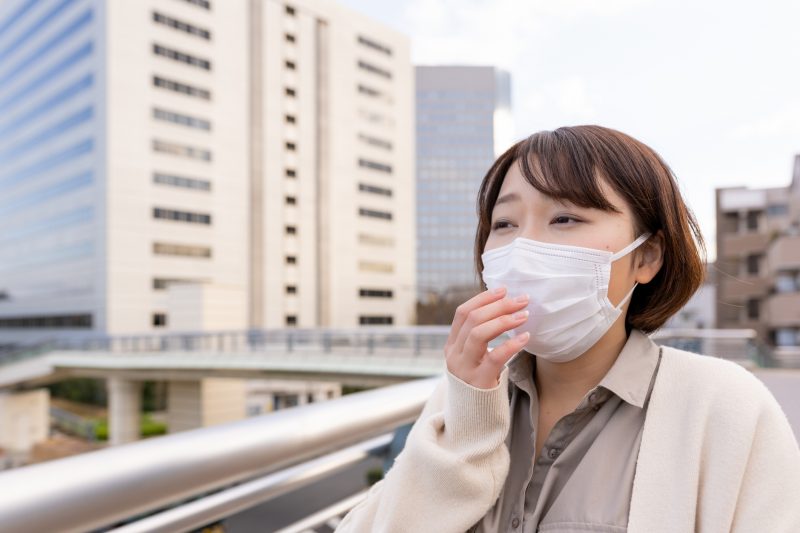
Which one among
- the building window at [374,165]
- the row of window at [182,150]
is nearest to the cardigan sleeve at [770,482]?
the row of window at [182,150]

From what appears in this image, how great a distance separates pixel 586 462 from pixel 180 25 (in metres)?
40.1

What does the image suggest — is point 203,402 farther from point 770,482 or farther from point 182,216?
point 770,482

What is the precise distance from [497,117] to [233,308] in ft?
81.0

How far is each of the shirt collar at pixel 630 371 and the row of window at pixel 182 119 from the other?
37.3 metres

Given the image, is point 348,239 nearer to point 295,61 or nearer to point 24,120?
point 295,61

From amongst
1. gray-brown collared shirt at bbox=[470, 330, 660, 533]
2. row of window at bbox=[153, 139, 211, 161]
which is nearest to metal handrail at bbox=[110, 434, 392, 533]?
gray-brown collared shirt at bbox=[470, 330, 660, 533]

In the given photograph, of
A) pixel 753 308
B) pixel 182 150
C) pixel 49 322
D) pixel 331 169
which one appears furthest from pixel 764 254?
pixel 49 322

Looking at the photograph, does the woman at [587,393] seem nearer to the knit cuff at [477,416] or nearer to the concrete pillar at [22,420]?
the knit cuff at [477,416]

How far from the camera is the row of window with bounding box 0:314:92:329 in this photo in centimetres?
3406

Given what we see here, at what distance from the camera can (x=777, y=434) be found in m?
0.80

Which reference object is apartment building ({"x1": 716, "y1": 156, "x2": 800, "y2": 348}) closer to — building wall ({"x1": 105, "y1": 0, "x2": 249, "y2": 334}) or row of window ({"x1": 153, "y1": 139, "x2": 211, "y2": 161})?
building wall ({"x1": 105, "y1": 0, "x2": 249, "y2": 334})

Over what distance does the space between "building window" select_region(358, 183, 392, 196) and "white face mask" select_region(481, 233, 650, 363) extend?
43.8m

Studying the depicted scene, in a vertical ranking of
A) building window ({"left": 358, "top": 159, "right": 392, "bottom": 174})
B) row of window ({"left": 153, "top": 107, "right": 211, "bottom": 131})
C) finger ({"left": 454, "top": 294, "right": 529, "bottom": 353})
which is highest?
row of window ({"left": 153, "top": 107, "right": 211, "bottom": 131})

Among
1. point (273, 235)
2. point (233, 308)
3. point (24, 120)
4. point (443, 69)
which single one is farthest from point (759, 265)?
point (443, 69)
